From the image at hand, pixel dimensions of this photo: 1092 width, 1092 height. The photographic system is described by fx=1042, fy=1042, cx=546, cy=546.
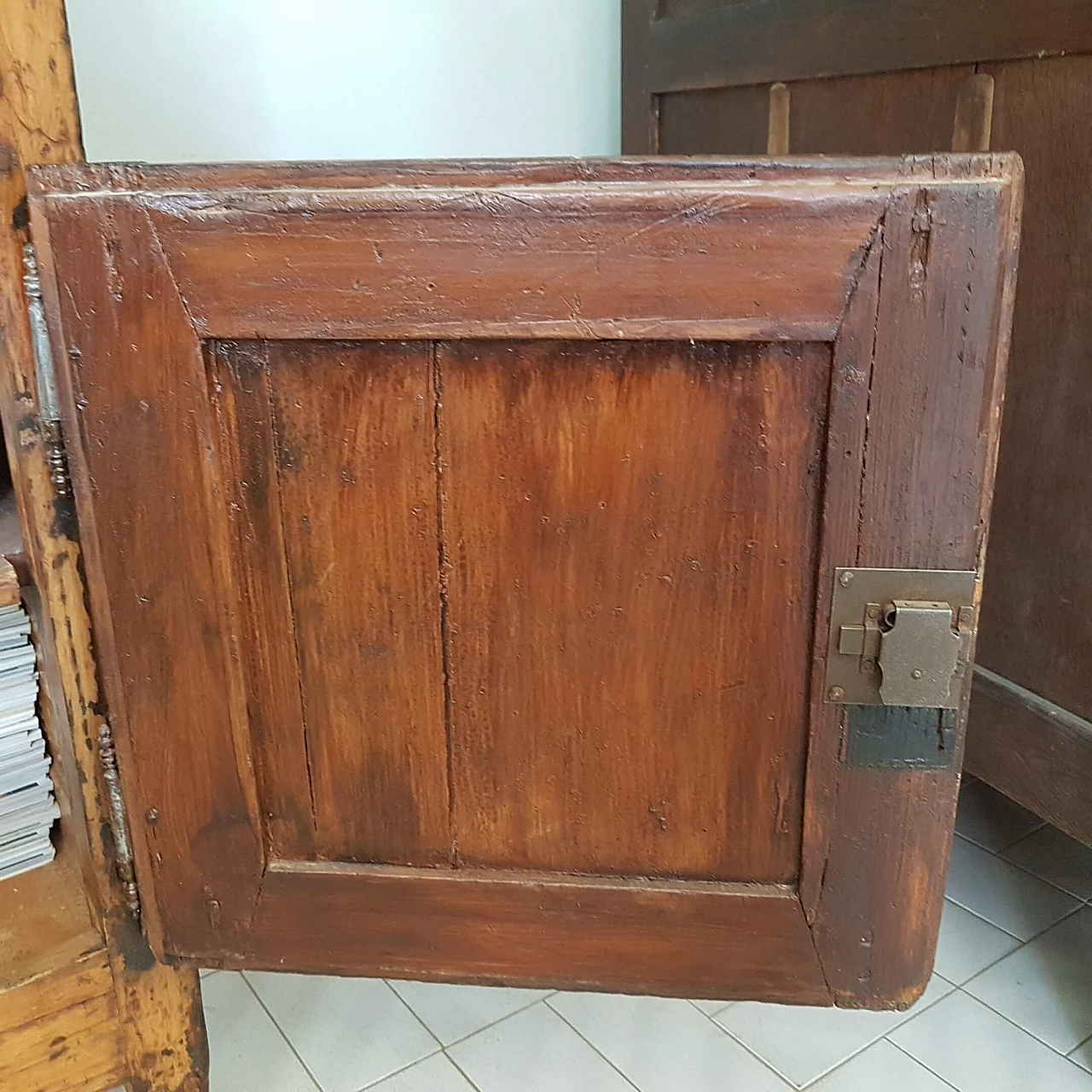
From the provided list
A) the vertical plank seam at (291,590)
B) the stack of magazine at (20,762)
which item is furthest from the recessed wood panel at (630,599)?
the stack of magazine at (20,762)

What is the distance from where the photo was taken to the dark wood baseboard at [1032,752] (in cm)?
102

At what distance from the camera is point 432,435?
676mm

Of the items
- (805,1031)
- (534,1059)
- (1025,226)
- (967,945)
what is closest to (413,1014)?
(534,1059)

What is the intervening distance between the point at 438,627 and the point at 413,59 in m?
0.83

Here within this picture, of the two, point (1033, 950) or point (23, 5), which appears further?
point (1033, 950)

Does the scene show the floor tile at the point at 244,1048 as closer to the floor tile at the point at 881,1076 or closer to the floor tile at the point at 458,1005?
the floor tile at the point at 458,1005

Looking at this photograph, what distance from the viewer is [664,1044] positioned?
44.3 inches

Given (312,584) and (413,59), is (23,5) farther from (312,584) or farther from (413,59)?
(413,59)

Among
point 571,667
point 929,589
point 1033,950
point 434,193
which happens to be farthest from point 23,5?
point 1033,950

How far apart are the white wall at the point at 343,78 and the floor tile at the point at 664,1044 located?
1.02 m

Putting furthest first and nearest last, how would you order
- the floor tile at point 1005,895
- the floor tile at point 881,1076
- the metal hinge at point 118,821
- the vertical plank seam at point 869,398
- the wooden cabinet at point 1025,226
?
the floor tile at point 1005,895 < the floor tile at point 881,1076 < the wooden cabinet at point 1025,226 < the metal hinge at point 118,821 < the vertical plank seam at point 869,398

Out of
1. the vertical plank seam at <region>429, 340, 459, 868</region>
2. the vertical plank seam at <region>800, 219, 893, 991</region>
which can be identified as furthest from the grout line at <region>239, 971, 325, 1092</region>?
the vertical plank seam at <region>800, 219, 893, 991</region>

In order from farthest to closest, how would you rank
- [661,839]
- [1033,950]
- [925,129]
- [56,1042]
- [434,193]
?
[1033,950], [925,129], [56,1042], [661,839], [434,193]

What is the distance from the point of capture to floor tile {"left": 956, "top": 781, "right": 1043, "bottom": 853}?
145cm
